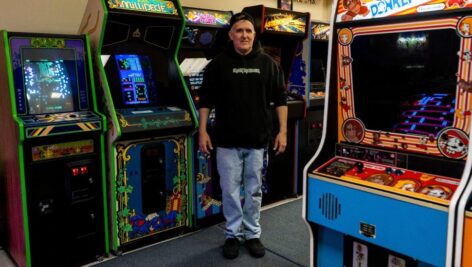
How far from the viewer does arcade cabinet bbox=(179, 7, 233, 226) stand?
3340mm

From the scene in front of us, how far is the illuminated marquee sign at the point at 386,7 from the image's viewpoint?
68.0 inches

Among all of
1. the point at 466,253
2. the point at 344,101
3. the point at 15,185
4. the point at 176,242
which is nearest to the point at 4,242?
the point at 15,185

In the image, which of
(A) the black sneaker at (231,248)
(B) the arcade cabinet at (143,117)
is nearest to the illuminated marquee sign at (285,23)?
(B) the arcade cabinet at (143,117)

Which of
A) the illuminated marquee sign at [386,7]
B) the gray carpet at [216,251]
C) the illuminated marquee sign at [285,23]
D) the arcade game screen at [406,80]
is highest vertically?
the illuminated marquee sign at [285,23]

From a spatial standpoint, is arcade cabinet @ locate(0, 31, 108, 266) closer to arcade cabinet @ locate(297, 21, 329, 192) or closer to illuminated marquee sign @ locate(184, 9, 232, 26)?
illuminated marquee sign @ locate(184, 9, 232, 26)

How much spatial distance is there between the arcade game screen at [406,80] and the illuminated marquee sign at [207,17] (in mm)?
1578

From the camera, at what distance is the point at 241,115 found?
9.29 ft

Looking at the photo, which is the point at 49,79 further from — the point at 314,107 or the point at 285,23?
the point at 314,107

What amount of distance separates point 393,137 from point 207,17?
6.37 ft

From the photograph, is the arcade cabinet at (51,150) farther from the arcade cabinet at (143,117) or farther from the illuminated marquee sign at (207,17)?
the illuminated marquee sign at (207,17)

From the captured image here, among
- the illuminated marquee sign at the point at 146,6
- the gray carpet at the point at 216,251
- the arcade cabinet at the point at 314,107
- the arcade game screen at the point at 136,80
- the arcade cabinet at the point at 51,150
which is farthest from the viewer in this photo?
the arcade cabinet at the point at 314,107

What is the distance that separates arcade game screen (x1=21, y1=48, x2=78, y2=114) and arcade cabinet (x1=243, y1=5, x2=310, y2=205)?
1.67 meters

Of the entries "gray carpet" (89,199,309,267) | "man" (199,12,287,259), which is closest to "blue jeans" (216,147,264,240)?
"man" (199,12,287,259)

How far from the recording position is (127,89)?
305 centimetres
